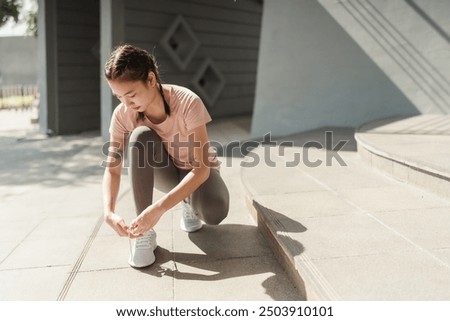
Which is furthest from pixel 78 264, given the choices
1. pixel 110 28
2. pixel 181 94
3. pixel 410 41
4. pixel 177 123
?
pixel 110 28

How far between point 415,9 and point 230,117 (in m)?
5.03

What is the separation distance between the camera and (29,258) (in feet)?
7.47

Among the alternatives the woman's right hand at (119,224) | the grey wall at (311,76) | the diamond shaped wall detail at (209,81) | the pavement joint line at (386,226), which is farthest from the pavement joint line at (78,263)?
the diamond shaped wall detail at (209,81)

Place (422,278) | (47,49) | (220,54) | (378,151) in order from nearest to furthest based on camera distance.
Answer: (422,278) → (378,151) → (47,49) → (220,54)

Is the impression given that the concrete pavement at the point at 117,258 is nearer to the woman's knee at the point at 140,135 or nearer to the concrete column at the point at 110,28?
the woman's knee at the point at 140,135

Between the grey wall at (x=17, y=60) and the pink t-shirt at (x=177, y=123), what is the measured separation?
2224 centimetres

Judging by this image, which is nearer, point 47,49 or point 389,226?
point 389,226

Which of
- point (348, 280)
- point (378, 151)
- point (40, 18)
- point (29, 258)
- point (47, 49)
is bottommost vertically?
point (29, 258)

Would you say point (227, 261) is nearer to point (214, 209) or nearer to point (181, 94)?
point (214, 209)

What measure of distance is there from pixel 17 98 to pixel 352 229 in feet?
46.0

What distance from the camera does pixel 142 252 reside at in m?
2.09

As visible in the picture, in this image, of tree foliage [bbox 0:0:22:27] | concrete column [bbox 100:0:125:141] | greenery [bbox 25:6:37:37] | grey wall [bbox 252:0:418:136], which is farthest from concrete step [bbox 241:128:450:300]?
greenery [bbox 25:6:37:37]
